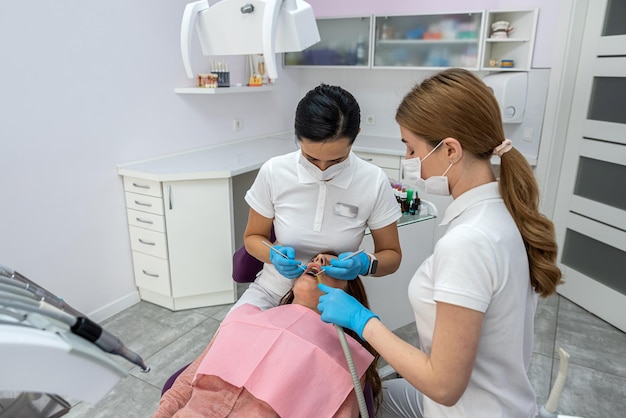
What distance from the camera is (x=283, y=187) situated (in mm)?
1529

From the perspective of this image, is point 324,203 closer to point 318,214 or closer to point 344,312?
point 318,214

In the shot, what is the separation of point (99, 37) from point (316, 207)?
65.2 inches

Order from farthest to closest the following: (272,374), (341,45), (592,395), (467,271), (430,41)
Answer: (341,45)
(430,41)
(592,395)
(272,374)
(467,271)

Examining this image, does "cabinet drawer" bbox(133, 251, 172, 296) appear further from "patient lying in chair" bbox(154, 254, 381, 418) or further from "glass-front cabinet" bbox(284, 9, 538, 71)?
"glass-front cabinet" bbox(284, 9, 538, 71)

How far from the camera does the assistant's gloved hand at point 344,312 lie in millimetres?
1077

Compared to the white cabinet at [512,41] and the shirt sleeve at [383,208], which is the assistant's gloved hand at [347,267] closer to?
the shirt sleeve at [383,208]

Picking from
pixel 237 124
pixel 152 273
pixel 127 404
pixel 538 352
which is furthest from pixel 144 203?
pixel 538 352

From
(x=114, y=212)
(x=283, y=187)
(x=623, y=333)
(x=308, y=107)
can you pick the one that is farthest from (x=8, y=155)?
(x=623, y=333)

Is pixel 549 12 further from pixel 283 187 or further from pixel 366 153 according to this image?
pixel 283 187

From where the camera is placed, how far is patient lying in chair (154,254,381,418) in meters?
1.15

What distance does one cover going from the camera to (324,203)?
Answer: 4.96ft

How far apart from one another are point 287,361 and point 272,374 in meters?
0.06

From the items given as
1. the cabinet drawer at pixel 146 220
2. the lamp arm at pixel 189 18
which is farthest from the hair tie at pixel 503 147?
the cabinet drawer at pixel 146 220

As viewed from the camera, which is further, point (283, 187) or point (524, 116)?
point (524, 116)
